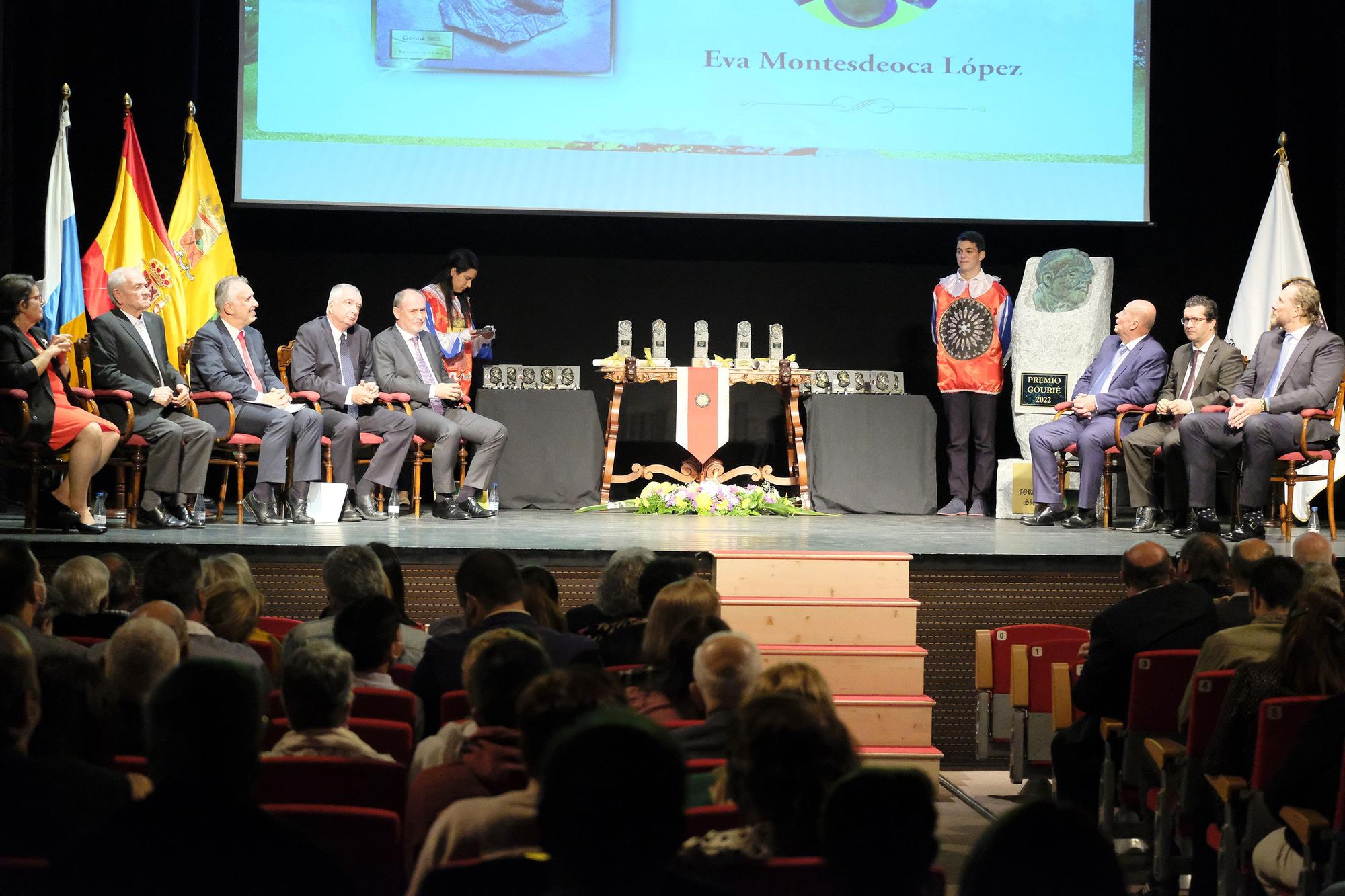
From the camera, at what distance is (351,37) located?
798 centimetres

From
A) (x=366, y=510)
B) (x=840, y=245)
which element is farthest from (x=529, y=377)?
(x=840, y=245)

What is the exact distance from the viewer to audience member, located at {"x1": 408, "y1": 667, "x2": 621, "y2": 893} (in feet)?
5.75

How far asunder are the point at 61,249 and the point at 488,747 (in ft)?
20.5

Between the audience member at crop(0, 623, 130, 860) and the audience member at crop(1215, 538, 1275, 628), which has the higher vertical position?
the audience member at crop(1215, 538, 1275, 628)

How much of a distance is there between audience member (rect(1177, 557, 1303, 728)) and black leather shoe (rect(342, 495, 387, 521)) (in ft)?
13.9

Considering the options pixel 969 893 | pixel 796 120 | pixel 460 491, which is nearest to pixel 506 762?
pixel 969 893

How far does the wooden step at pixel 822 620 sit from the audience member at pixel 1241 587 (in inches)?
49.4

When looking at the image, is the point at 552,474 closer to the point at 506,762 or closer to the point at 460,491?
the point at 460,491

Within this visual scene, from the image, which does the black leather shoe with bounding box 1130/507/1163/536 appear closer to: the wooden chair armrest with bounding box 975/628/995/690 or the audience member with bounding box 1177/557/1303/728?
the wooden chair armrest with bounding box 975/628/995/690

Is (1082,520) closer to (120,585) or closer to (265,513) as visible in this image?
(265,513)

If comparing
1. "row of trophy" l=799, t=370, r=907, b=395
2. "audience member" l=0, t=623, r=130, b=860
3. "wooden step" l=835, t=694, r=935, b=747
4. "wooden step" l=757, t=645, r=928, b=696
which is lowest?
"wooden step" l=835, t=694, r=935, b=747

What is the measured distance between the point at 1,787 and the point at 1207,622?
→ 2.88 meters

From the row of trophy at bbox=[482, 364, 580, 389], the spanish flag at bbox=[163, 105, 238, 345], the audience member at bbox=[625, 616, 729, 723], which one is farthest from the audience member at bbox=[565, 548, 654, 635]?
the spanish flag at bbox=[163, 105, 238, 345]

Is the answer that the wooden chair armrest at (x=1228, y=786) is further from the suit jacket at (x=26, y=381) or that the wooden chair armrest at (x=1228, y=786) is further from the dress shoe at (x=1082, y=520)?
the suit jacket at (x=26, y=381)
